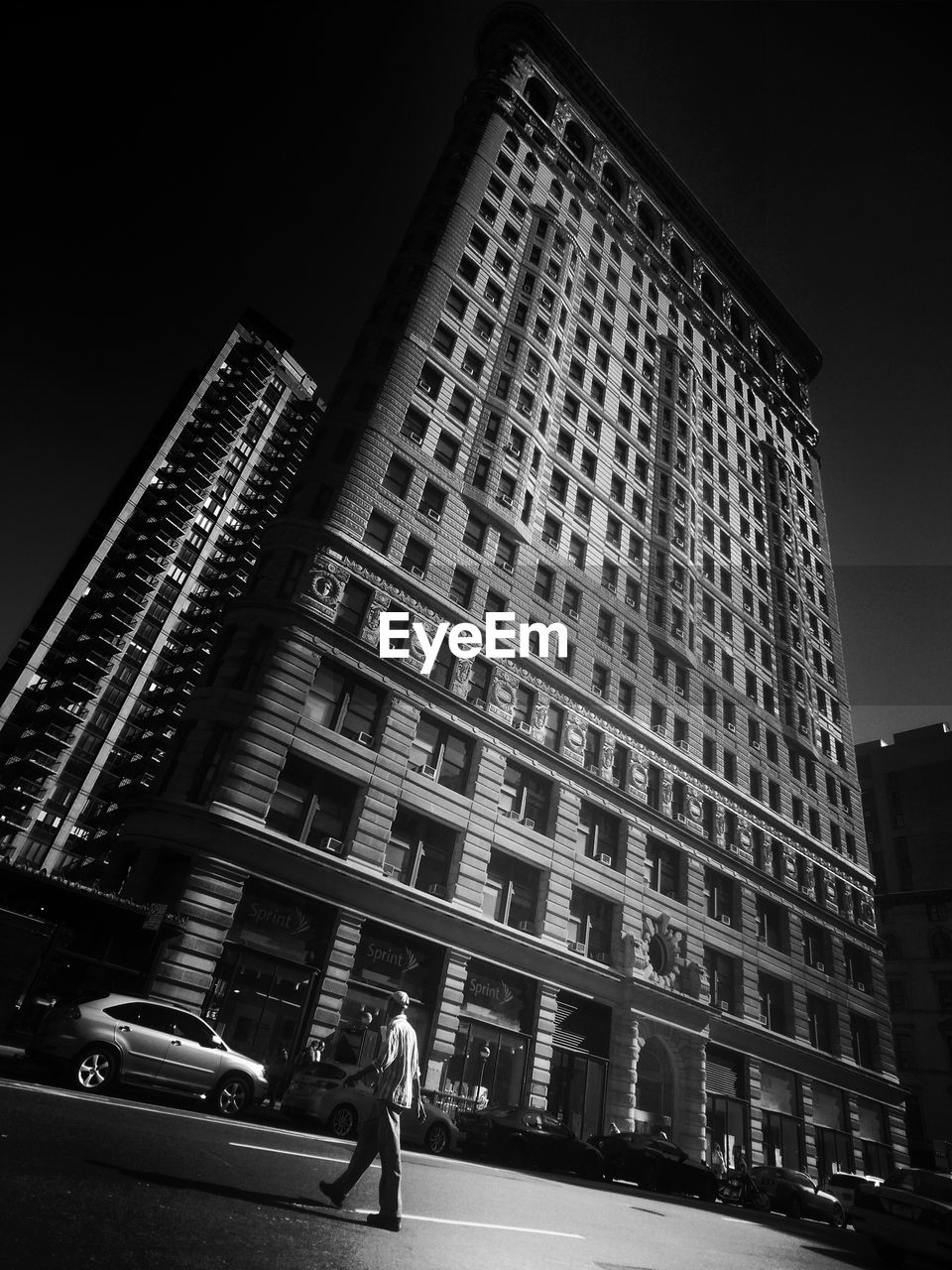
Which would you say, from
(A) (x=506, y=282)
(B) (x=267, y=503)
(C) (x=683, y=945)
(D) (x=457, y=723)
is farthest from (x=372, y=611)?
(B) (x=267, y=503)

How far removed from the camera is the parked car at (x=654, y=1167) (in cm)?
1980

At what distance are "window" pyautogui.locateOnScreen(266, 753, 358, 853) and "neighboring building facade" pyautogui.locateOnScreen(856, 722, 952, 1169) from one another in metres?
41.3

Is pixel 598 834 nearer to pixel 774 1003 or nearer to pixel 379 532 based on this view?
pixel 774 1003

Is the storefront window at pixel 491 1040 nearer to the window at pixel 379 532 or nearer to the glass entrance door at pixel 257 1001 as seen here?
the glass entrance door at pixel 257 1001

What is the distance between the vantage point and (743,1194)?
22.5 meters

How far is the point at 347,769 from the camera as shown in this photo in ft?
80.2

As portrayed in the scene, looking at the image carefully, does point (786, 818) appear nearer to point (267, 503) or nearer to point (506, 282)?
point (506, 282)

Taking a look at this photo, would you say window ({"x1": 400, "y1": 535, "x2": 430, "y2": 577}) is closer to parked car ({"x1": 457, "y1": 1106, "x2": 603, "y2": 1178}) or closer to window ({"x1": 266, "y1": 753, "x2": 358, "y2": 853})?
window ({"x1": 266, "y1": 753, "x2": 358, "y2": 853})

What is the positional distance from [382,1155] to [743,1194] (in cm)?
2209

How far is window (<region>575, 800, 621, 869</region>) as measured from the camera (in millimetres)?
30812

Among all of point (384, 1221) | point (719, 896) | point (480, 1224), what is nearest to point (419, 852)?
point (719, 896)

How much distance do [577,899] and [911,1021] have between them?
1655 inches

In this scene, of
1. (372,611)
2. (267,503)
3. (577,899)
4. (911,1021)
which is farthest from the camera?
(267,503)

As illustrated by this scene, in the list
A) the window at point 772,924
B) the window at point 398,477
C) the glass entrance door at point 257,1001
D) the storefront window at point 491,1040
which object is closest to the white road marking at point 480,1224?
the glass entrance door at point 257,1001
